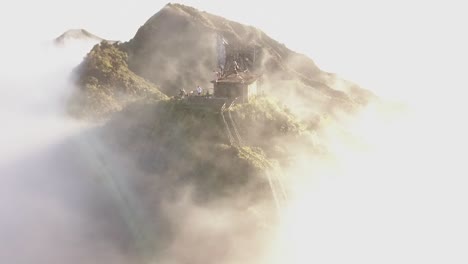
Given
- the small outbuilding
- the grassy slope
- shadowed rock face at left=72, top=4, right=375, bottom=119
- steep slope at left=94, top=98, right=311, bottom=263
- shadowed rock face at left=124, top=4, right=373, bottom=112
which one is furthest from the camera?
shadowed rock face at left=124, top=4, right=373, bottom=112

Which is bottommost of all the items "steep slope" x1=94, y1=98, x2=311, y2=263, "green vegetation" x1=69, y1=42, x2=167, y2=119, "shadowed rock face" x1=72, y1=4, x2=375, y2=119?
"steep slope" x1=94, y1=98, x2=311, y2=263

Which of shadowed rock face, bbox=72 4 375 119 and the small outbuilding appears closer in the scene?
the small outbuilding

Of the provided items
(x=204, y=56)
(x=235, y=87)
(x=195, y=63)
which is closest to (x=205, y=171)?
(x=235, y=87)

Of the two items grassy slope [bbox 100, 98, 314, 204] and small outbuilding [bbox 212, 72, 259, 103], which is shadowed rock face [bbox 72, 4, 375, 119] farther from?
small outbuilding [bbox 212, 72, 259, 103]

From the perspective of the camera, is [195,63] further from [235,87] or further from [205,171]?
[205,171]

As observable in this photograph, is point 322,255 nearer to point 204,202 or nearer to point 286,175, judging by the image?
point 286,175

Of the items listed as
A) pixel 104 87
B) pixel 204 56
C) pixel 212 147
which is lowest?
pixel 212 147

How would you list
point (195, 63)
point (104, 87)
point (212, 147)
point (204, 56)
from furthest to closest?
1. point (204, 56)
2. point (195, 63)
3. point (104, 87)
4. point (212, 147)

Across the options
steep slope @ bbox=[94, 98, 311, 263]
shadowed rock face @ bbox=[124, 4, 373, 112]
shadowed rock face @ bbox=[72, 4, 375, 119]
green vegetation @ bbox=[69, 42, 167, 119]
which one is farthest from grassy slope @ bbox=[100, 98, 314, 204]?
shadowed rock face @ bbox=[124, 4, 373, 112]

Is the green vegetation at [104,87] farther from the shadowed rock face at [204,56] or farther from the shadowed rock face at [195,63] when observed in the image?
the shadowed rock face at [204,56]
